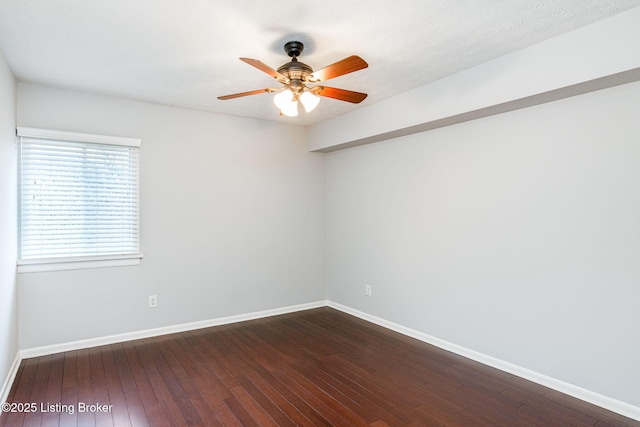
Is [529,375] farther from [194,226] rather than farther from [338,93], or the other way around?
[194,226]

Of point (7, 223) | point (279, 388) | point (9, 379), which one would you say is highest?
point (7, 223)

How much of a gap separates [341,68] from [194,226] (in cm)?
268

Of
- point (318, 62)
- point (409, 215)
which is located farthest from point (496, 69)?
point (409, 215)

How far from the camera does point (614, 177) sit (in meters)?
2.49

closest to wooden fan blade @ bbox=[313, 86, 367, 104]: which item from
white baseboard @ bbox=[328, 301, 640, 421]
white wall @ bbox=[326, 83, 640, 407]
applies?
white wall @ bbox=[326, 83, 640, 407]

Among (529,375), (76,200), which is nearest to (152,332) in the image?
(76,200)

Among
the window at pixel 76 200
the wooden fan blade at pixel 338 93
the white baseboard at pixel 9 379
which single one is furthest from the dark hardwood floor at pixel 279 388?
the wooden fan blade at pixel 338 93

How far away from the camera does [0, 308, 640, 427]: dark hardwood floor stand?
2.39 metres

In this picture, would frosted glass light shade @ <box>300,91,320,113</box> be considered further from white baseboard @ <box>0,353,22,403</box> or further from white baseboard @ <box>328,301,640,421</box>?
white baseboard @ <box>0,353,22,403</box>

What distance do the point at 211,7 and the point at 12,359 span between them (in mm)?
3151

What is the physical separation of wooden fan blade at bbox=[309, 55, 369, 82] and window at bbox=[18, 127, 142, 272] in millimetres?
2359

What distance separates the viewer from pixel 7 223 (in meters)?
2.81

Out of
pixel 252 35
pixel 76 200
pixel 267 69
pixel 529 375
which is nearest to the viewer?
pixel 267 69

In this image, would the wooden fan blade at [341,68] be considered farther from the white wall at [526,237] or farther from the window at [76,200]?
the window at [76,200]
